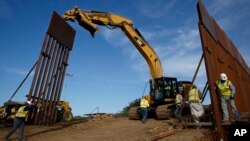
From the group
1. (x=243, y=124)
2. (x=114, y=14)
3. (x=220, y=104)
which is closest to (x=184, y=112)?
(x=220, y=104)

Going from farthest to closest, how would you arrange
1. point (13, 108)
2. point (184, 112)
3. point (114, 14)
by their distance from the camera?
point (114, 14), point (13, 108), point (184, 112)

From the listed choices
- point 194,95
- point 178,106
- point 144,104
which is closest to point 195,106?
point 194,95

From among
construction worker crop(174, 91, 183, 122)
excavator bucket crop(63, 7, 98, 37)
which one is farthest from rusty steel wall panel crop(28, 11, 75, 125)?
construction worker crop(174, 91, 183, 122)

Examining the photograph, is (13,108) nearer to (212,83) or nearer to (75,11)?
(75,11)

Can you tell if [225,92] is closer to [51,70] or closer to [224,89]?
[224,89]

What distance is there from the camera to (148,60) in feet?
56.4

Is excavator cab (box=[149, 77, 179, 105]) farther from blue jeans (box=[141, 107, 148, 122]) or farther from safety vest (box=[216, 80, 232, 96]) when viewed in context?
safety vest (box=[216, 80, 232, 96])

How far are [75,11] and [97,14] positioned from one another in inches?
61.5

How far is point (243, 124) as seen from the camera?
718 cm

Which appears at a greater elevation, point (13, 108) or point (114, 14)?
point (114, 14)

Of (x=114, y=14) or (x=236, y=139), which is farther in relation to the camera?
(x=114, y=14)

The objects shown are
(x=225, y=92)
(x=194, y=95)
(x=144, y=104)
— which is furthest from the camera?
(x=144, y=104)

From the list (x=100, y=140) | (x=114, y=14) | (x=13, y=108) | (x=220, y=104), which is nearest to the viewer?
(x=220, y=104)

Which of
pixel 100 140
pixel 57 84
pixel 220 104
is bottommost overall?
pixel 100 140
